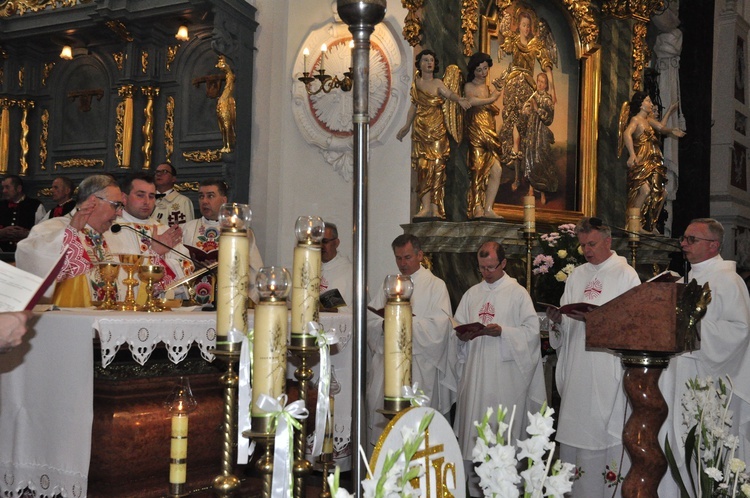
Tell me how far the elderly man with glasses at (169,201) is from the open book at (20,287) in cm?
552

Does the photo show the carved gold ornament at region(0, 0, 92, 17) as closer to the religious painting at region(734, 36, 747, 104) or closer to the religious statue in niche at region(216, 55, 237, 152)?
the religious statue in niche at region(216, 55, 237, 152)

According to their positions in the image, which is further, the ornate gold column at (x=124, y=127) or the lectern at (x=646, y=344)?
the ornate gold column at (x=124, y=127)

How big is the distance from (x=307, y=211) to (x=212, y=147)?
1.29 metres

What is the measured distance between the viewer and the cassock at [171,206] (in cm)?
880

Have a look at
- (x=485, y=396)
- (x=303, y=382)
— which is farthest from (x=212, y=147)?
(x=303, y=382)

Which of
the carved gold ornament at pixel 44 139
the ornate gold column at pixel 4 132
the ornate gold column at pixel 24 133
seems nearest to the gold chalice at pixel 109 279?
the carved gold ornament at pixel 44 139

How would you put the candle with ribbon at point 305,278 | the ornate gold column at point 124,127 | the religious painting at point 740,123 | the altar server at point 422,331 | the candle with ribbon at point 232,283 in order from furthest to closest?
the religious painting at point 740,123 < the ornate gold column at point 124,127 < the altar server at point 422,331 < the candle with ribbon at point 305,278 < the candle with ribbon at point 232,283

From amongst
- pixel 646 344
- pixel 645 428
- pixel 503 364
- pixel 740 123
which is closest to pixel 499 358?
pixel 503 364

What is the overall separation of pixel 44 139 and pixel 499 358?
699 cm

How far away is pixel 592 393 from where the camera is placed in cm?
638

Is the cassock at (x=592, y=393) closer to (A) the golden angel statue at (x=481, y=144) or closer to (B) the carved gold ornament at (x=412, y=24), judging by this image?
(A) the golden angel statue at (x=481, y=144)

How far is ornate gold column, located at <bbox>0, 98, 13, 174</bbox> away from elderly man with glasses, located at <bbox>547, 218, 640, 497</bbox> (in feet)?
24.6

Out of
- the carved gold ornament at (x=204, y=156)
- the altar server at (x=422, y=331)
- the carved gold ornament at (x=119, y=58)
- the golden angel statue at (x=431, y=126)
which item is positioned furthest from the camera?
the carved gold ornament at (x=119, y=58)

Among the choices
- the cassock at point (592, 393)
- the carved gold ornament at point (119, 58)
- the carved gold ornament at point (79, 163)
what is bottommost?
the cassock at point (592, 393)
